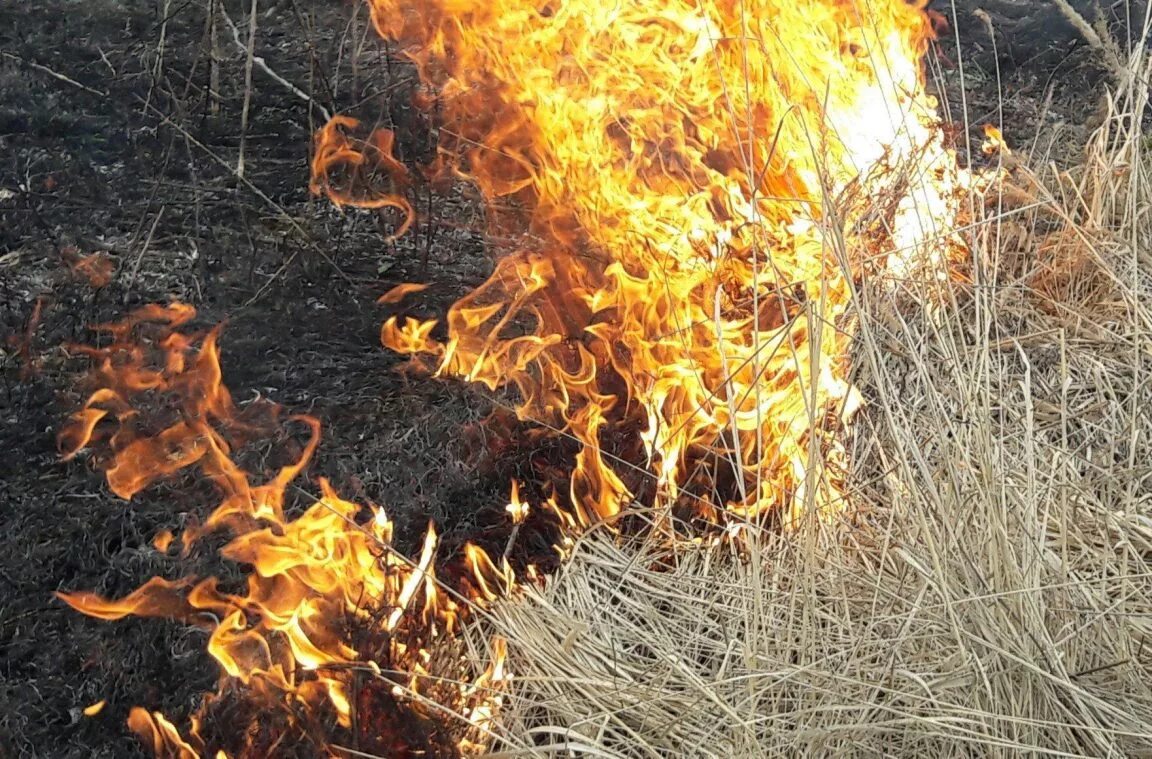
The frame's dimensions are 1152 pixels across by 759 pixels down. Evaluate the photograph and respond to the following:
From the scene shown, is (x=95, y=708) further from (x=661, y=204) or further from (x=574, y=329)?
(x=661, y=204)

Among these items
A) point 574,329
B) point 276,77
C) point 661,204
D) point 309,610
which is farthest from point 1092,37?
point 276,77

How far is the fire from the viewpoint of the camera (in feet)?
7.97

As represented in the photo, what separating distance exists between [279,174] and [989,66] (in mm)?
3571

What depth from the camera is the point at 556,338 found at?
11.5 ft

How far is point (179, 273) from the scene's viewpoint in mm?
4105

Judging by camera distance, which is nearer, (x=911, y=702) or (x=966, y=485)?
(x=911, y=702)

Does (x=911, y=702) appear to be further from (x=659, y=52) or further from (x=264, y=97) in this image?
(x=264, y=97)

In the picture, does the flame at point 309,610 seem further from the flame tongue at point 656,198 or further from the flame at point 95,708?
the flame tongue at point 656,198

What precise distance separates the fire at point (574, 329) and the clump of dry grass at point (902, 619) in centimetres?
13

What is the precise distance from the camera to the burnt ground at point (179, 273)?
2703 millimetres

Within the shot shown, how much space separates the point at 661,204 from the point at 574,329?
0.51 m

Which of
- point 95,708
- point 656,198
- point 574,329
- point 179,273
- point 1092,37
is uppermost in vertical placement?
point 1092,37

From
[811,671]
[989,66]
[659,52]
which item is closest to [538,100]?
[659,52]

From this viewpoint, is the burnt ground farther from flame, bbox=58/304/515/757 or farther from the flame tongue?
the flame tongue
